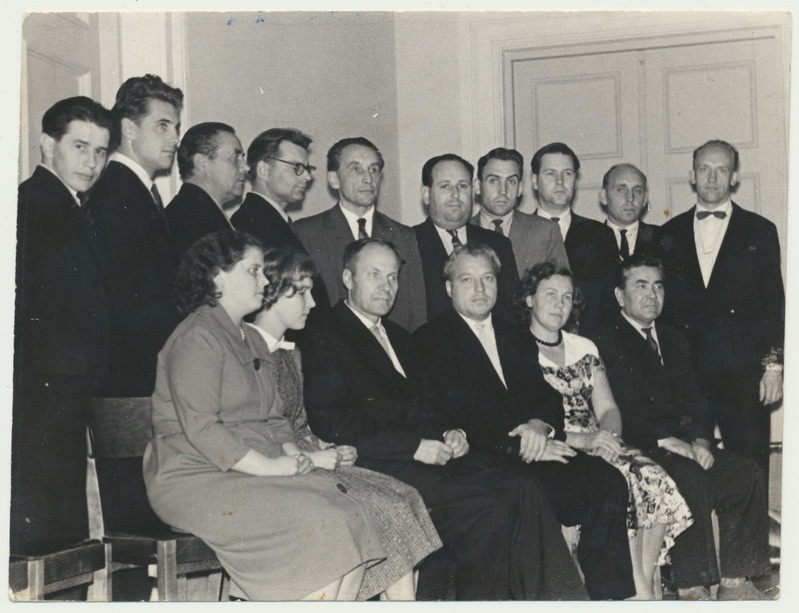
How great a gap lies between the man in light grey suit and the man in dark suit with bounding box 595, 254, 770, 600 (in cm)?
34

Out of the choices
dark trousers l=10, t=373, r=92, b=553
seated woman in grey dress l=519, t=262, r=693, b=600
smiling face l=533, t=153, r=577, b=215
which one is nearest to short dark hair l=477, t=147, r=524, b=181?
smiling face l=533, t=153, r=577, b=215

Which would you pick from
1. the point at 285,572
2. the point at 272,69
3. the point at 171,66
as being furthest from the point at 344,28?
the point at 285,572

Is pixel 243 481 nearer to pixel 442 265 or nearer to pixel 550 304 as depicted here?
pixel 442 265

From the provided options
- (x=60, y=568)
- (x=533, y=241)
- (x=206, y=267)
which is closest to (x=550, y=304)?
(x=533, y=241)

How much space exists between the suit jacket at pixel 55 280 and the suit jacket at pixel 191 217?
37 cm

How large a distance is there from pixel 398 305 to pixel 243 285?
0.74 m

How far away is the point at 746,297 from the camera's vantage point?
198 inches

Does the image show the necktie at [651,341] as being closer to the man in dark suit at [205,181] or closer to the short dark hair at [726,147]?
the short dark hair at [726,147]

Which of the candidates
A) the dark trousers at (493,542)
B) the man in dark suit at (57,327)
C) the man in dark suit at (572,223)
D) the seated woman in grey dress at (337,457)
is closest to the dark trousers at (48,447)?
the man in dark suit at (57,327)

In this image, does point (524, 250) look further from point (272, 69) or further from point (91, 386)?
point (91, 386)

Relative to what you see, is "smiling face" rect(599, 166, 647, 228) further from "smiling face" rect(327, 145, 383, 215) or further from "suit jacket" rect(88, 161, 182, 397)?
"suit jacket" rect(88, 161, 182, 397)

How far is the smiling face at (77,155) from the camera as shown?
4.48 m

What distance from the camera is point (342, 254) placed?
4.77m

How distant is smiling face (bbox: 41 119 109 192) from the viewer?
4.48 metres
